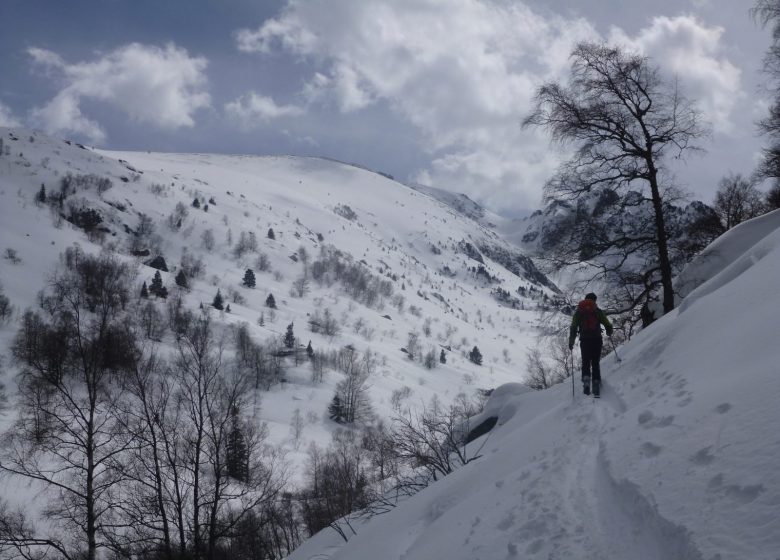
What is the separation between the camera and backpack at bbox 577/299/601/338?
7994 millimetres

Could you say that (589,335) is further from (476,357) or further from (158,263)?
(158,263)

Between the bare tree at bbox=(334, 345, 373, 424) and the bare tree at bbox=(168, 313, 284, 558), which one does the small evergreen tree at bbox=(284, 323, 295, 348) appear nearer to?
the bare tree at bbox=(334, 345, 373, 424)

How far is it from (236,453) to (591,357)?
39.0 ft

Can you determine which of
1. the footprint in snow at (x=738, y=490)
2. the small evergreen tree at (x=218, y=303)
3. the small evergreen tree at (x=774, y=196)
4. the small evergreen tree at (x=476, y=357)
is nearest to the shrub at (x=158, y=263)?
the small evergreen tree at (x=218, y=303)

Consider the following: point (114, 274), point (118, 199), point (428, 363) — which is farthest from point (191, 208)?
point (114, 274)

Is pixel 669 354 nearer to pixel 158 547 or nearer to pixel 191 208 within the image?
pixel 158 547

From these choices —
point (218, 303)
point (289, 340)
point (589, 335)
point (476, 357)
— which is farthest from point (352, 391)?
point (589, 335)

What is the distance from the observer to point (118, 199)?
497 feet

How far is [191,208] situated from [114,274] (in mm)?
176724

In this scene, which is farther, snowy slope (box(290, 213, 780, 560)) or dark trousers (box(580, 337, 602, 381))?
dark trousers (box(580, 337, 602, 381))

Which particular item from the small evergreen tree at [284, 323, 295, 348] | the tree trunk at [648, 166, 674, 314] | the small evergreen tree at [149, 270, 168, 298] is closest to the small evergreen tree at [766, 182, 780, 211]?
the tree trunk at [648, 166, 674, 314]

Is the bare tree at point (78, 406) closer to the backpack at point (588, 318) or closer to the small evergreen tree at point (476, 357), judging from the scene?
the backpack at point (588, 318)

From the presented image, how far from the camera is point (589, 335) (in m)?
7.89

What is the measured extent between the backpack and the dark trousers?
0.53 feet
